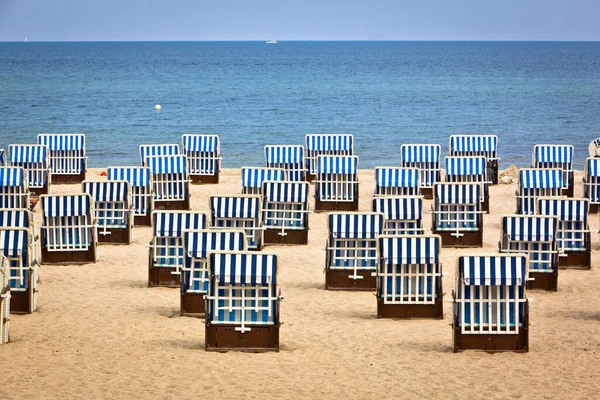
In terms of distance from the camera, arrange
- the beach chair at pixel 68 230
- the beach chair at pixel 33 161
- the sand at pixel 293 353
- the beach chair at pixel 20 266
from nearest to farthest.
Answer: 1. the sand at pixel 293 353
2. the beach chair at pixel 20 266
3. the beach chair at pixel 68 230
4. the beach chair at pixel 33 161

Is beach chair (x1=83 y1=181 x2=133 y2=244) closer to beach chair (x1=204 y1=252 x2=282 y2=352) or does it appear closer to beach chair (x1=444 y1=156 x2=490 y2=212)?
beach chair (x1=204 y1=252 x2=282 y2=352)

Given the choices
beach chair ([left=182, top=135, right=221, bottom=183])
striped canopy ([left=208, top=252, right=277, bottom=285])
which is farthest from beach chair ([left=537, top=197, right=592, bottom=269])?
beach chair ([left=182, top=135, right=221, bottom=183])

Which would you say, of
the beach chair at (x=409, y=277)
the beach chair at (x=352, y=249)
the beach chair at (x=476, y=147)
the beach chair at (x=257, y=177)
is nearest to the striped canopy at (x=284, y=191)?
the beach chair at (x=257, y=177)

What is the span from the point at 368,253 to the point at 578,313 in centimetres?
337

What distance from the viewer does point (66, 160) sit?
3058cm

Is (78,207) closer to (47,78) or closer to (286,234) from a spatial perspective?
(286,234)

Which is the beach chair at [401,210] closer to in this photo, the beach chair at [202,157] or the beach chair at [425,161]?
the beach chair at [425,161]

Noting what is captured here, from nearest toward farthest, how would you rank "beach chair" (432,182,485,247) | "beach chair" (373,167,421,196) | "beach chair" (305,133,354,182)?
"beach chair" (432,182,485,247) → "beach chair" (373,167,421,196) → "beach chair" (305,133,354,182)

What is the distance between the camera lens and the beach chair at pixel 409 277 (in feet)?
52.7

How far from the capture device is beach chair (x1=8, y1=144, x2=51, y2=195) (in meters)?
27.8

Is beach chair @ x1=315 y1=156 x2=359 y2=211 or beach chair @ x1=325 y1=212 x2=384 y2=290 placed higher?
beach chair @ x1=315 y1=156 x2=359 y2=211

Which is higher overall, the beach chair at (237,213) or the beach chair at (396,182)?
the beach chair at (396,182)

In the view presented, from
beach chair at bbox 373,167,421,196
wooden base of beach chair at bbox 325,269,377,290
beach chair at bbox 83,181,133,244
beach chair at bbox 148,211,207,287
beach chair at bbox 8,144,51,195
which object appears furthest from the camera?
beach chair at bbox 8,144,51,195

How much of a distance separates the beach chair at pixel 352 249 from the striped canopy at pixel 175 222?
2030mm
